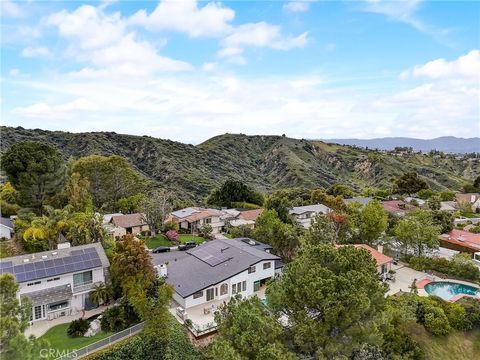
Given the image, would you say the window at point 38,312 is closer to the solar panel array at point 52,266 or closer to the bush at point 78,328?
the solar panel array at point 52,266

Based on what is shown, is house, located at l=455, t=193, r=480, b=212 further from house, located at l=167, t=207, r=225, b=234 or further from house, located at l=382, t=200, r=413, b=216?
house, located at l=167, t=207, r=225, b=234

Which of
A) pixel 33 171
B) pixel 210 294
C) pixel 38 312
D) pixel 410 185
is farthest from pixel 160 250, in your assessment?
pixel 410 185

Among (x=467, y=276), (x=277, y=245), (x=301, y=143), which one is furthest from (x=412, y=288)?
(x=301, y=143)

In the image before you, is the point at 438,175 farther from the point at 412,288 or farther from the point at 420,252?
the point at 412,288

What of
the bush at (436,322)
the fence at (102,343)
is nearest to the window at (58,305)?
the fence at (102,343)

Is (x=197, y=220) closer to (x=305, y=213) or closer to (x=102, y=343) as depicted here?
(x=305, y=213)

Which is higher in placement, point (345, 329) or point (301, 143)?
point (301, 143)

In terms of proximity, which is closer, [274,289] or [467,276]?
[274,289]
